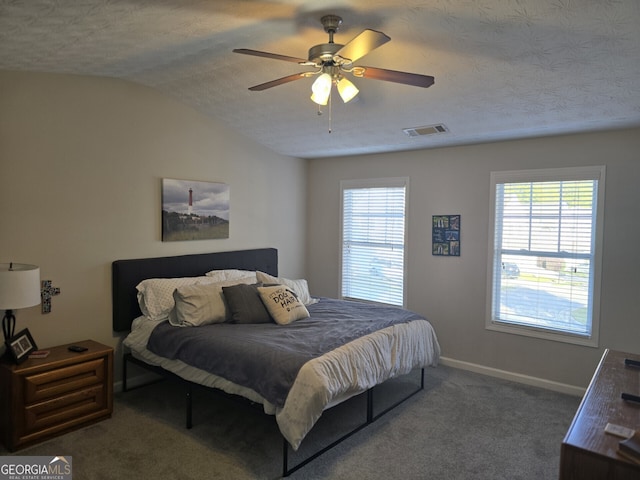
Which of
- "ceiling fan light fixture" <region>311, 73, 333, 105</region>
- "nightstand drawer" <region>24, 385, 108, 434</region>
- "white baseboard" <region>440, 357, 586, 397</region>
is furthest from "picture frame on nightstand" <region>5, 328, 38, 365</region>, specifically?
"white baseboard" <region>440, 357, 586, 397</region>

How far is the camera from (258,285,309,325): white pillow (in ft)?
12.0

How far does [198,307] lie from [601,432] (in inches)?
113

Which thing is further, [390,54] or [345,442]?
[345,442]

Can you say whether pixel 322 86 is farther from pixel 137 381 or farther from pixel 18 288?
pixel 137 381

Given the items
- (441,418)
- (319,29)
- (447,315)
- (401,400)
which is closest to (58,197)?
(319,29)

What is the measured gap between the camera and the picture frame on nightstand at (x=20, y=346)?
2.91 metres

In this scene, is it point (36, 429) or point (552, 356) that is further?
point (552, 356)

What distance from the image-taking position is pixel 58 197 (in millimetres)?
3398

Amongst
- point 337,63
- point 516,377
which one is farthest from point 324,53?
point 516,377

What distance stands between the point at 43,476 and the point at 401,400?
261cm

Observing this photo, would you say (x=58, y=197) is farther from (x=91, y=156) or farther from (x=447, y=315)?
(x=447, y=315)

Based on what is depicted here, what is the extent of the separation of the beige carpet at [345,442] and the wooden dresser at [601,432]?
0.97 m

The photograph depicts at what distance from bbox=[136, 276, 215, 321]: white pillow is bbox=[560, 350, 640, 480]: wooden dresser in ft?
10.1

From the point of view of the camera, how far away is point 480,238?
14.4 ft
